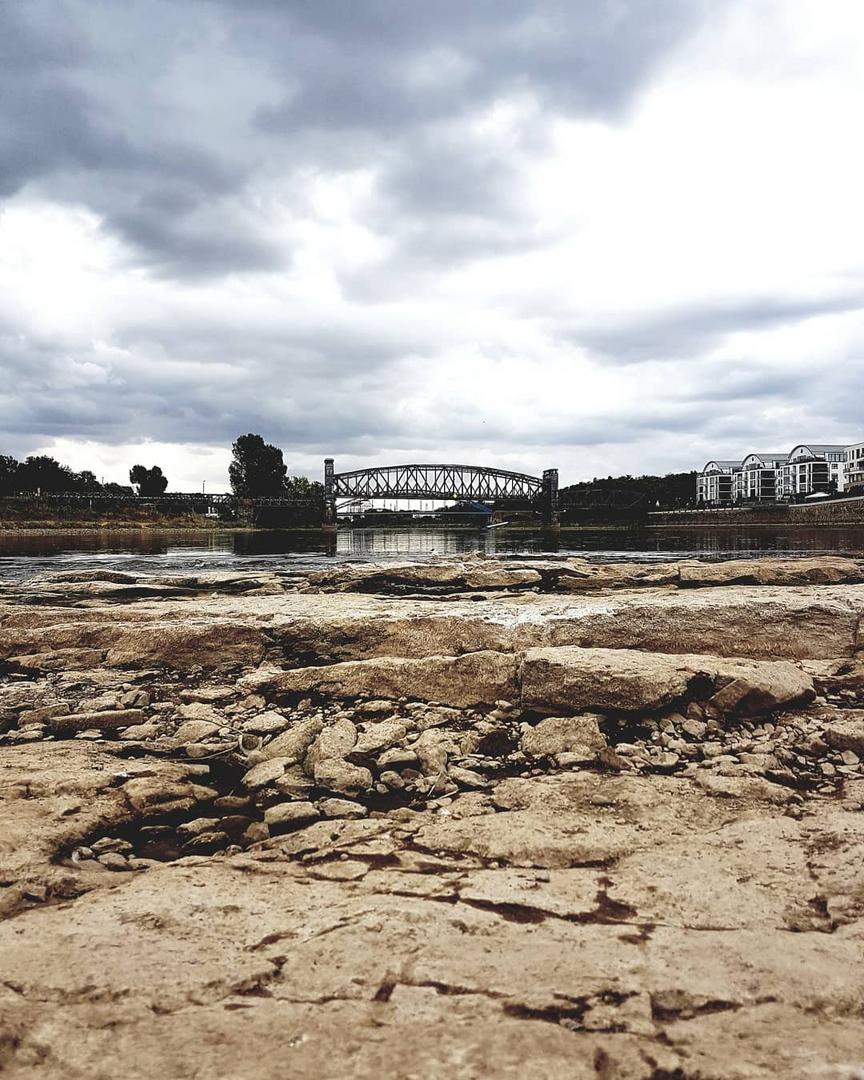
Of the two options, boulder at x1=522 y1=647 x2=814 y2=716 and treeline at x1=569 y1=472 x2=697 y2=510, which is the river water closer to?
boulder at x1=522 y1=647 x2=814 y2=716

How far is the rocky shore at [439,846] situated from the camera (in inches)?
84.4

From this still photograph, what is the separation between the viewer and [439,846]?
12.5 feet

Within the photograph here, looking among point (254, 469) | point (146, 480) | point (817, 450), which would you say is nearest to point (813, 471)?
point (817, 450)

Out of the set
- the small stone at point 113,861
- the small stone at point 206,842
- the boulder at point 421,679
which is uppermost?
the boulder at point 421,679

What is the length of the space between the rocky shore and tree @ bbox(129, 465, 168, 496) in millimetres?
162351

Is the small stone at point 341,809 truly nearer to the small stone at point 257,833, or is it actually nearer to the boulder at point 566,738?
the small stone at point 257,833

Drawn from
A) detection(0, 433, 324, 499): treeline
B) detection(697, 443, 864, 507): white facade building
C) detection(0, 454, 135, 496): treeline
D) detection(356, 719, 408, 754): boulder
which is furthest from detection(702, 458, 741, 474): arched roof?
detection(356, 719, 408, 754): boulder

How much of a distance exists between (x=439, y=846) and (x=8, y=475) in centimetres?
14079

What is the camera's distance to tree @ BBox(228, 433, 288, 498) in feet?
495

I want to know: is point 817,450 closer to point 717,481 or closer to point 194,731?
point 717,481

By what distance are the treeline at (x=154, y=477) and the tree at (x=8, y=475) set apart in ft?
0.55

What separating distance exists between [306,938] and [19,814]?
92.8 inches

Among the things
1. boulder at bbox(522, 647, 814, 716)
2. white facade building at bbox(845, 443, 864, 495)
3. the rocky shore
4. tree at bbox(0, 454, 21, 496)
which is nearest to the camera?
the rocky shore

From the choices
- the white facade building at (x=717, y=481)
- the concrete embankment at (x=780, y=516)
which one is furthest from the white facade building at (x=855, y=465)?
the concrete embankment at (x=780, y=516)
